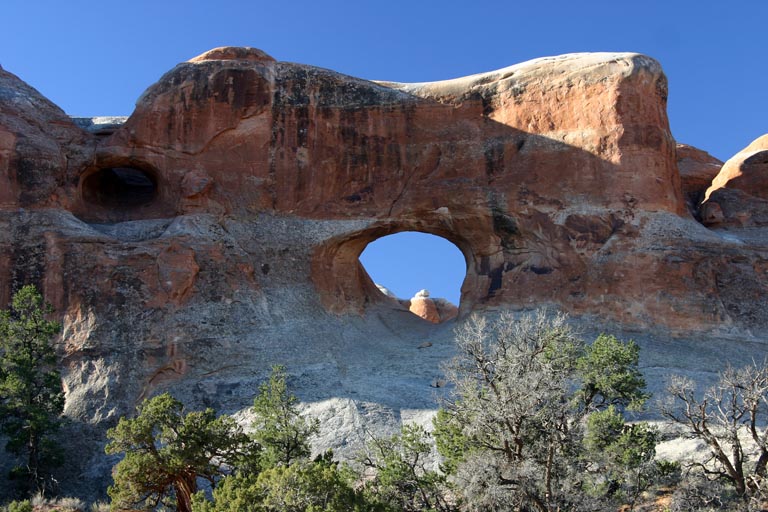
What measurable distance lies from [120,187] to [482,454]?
20657 mm

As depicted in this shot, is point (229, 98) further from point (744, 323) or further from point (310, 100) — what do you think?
point (744, 323)

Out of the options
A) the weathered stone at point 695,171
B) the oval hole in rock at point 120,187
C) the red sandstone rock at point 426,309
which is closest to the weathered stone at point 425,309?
the red sandstone rock at point 426,309

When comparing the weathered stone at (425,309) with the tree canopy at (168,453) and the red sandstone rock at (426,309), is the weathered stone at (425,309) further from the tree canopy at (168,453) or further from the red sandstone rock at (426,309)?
the tree canopy at (168,453)

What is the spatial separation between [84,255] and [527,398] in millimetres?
16392

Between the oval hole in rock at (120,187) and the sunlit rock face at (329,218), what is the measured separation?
0.11 meters

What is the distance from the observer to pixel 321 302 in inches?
1137

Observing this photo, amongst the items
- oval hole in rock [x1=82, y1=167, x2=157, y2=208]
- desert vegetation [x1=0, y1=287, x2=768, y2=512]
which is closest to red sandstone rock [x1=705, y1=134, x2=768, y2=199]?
desert vegetation [x1=0, y1=287, x2=768, y2=512]

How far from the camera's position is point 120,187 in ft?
106

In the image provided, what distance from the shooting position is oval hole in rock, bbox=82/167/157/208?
30.8 m

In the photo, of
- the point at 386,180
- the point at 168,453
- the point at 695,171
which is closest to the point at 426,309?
the point at 695,171

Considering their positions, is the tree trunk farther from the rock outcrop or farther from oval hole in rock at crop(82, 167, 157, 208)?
the rock outcrop

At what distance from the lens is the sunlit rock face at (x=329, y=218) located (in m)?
26.2

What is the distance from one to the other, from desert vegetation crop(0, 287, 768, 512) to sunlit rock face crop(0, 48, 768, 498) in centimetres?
518

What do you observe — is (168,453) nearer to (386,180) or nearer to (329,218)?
(329,218)
